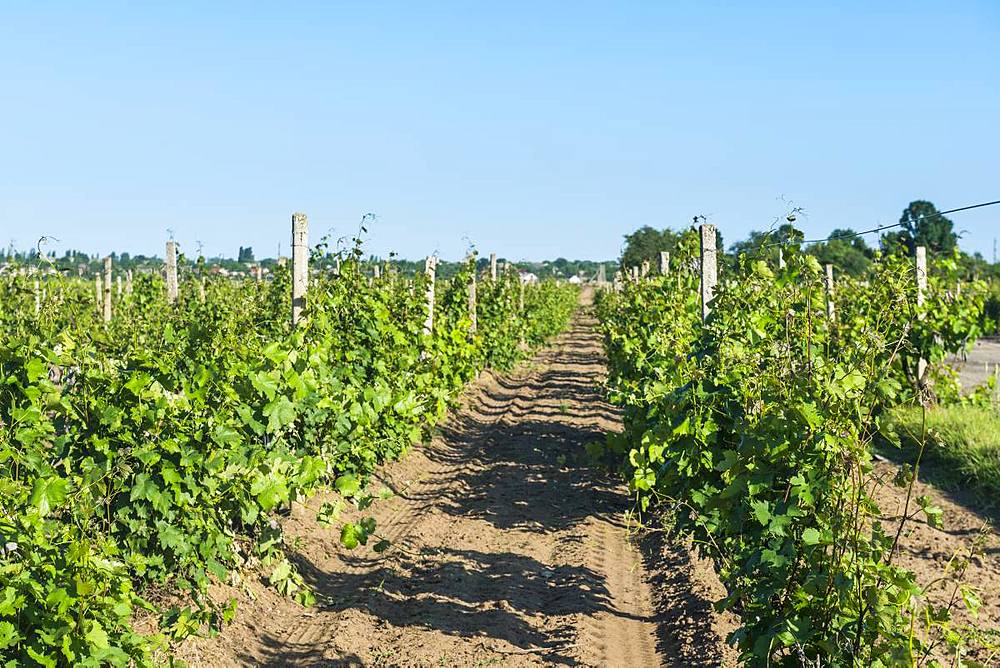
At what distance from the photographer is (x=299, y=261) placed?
7.78 meters

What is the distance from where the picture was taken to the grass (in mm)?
8969

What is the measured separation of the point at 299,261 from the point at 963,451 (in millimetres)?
6449

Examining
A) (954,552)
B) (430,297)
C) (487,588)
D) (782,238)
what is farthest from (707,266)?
(430,297)

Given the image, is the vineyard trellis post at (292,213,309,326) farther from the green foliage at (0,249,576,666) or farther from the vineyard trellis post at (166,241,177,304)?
the vineyard trellis post at (166,241,177,304)

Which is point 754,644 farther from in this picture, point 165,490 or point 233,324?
point 233,324

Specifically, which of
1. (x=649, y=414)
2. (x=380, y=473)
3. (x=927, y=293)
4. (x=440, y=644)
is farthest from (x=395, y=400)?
(x=927, y=293)

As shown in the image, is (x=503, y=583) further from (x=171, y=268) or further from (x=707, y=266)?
(x=171, y=268)

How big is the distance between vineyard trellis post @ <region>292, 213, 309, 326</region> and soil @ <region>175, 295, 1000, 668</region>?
60.0 inches

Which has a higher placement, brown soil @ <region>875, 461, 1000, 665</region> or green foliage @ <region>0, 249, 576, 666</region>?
green foliage @ <region>0, 249, 576, 666</region>

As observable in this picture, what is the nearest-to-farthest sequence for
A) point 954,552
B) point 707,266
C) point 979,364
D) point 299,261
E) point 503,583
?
1. point 954,552
2. point 503,583
3. point 299,261
4. point 707,266
5. point 979,364

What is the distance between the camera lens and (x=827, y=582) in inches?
147

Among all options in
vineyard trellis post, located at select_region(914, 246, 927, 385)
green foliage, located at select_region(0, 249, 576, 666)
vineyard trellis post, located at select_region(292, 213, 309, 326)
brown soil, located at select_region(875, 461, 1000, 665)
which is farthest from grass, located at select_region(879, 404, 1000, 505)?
green foliage, located at select_region(0, 249, 576, 666)

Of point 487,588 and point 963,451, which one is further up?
point 963,451

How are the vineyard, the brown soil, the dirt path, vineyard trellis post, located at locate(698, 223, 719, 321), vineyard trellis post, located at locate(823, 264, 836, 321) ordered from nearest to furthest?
the vineyard < the dirt path < the brown soil < vineyard trellis post, located at locate(698, 223, 719, 321) < vineyard trellis post, located at locate(823, 264, 836, 321)
